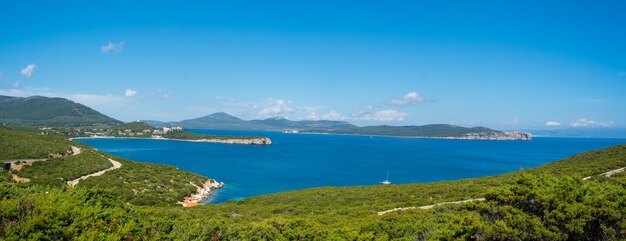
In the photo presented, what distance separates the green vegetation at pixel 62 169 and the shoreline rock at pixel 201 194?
13.4 meters

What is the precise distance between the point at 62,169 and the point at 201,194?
1818 centimetres

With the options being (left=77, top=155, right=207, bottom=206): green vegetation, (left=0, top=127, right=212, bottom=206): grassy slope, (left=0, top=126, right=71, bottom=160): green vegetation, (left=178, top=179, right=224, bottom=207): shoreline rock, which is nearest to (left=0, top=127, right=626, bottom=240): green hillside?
(left=77, top=155, right=207, bottom=206): green vegetation

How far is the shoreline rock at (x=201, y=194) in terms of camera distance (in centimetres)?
4763

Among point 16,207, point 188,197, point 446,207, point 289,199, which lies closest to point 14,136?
point 188,197

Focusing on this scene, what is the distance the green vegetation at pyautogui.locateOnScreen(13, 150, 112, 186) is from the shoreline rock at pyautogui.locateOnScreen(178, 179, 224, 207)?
43.9ft

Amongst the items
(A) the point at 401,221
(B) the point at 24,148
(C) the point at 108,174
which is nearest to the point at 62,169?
(C) the point at 108,174

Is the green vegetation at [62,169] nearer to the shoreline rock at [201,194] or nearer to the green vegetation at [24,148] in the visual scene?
the green vegetation at [24,148]

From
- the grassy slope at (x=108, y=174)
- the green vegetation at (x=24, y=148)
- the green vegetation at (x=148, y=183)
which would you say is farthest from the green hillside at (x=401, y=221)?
the green vegetation at (x=24, y=148)

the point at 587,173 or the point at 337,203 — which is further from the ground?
the point at 587,173

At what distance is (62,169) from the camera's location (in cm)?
5044

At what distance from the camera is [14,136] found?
66.8 m

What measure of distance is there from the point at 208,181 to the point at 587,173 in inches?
2043

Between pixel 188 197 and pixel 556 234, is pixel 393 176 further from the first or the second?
pixel 556 234

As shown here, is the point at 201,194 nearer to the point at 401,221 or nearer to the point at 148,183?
the point at 148,183
